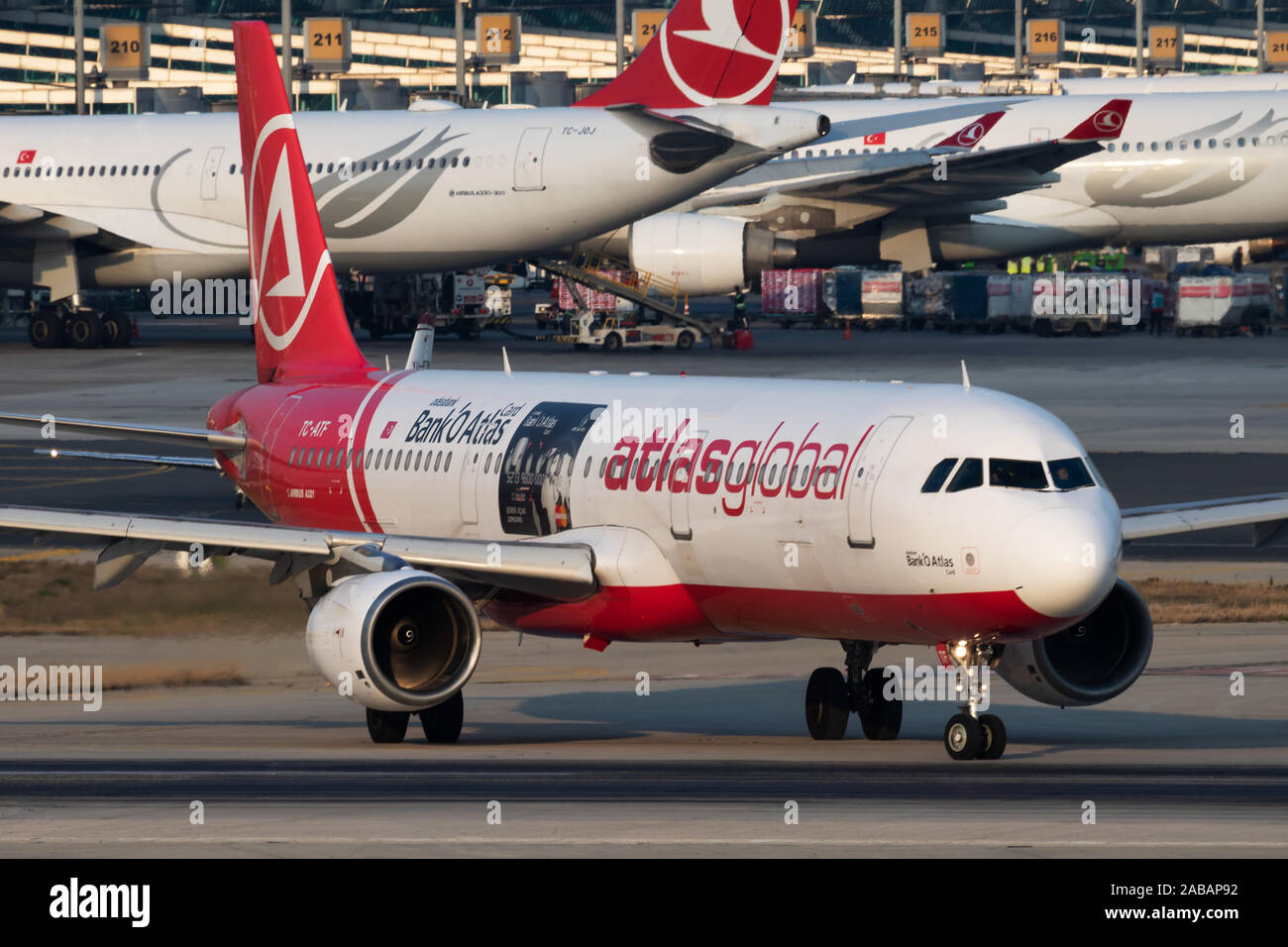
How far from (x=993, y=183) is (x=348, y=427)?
48.7m

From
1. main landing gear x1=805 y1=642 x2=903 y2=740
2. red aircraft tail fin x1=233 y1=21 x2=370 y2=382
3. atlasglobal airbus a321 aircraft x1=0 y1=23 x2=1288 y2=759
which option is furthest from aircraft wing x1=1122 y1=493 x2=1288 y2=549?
red aircraft tail fin x1=233 y1=21 x2=370 y2=382

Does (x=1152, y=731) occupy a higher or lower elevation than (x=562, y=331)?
lower

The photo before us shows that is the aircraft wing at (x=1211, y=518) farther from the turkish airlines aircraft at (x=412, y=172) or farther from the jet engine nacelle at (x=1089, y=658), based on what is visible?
the turkish airlines aircraft at (x=412, y=172)

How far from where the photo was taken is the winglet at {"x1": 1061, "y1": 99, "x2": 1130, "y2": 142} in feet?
224

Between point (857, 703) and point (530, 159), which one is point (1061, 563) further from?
point (530, 159)

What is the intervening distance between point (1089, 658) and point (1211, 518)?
234cm

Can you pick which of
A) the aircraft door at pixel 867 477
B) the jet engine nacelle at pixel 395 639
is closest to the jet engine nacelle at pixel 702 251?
the jet engine nacelle at pixel 395 639

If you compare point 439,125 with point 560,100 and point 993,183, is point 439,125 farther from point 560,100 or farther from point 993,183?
point 560,100

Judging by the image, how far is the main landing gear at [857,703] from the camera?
24312 millimetres

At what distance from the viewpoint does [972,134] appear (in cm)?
7631

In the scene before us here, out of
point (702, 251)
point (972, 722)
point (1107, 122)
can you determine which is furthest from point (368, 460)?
point (1107, 122)

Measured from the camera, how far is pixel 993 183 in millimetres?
73938

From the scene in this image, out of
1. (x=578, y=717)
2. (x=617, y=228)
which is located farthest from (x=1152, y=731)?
(x=617, y=228)

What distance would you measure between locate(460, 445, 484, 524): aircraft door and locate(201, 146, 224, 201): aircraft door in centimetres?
4884
